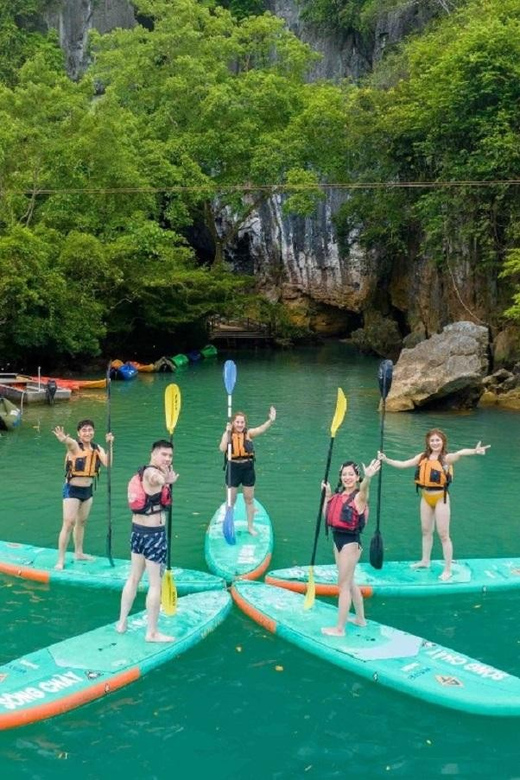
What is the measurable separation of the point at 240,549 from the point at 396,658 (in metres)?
2.81

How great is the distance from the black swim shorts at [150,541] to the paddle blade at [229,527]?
253 cm

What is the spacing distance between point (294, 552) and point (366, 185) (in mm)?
20909

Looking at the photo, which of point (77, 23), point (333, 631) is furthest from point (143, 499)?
point (77, 23)

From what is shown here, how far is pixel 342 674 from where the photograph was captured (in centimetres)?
639

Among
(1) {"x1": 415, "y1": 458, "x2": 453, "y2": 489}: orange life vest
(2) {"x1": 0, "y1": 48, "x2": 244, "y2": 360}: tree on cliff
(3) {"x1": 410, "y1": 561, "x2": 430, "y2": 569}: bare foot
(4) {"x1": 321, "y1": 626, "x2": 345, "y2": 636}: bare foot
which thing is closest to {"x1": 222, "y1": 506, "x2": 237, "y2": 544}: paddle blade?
(3) {"x1": 410, "y1": 561, "x2": 430, "y2": 569}: bare foot

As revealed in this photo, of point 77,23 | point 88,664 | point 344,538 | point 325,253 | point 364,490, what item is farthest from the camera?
point 77,23

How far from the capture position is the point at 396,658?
251 inches

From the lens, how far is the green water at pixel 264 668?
17.2ft

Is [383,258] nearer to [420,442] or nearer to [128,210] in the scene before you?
[128,210]

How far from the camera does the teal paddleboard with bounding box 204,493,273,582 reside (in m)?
8.25

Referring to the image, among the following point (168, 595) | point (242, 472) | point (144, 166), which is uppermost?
point (144, 166)

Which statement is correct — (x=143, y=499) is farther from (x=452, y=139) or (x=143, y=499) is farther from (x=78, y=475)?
(x=452, y=139)

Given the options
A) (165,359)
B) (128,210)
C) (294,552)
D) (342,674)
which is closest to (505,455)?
(294,552)

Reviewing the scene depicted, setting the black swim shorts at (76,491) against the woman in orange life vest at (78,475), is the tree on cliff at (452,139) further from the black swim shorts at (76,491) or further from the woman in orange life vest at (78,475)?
the black swim shorts at (76,491)
